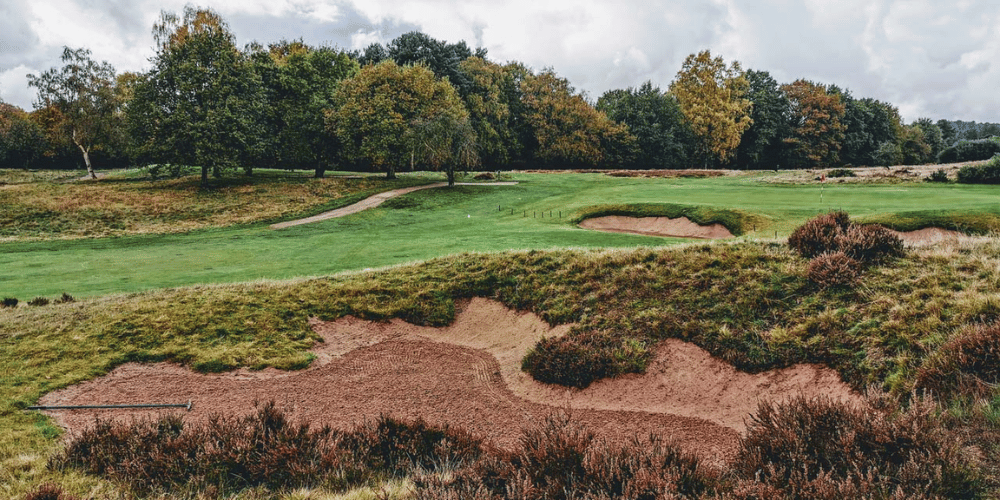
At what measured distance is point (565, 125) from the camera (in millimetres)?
72938

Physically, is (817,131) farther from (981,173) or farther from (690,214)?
(690,214)

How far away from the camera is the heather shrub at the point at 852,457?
3967 millimetres

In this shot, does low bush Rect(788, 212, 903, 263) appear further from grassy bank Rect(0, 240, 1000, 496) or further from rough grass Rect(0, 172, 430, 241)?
rough grass Rect(0, 172, 430, 241)

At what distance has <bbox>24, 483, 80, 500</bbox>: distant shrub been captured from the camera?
4535 millimetres

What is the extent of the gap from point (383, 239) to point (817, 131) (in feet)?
255

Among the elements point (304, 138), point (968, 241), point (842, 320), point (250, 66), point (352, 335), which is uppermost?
point (250, 66)

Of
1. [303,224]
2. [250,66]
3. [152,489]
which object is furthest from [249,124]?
[152,489]

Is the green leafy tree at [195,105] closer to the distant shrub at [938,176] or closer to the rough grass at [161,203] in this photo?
the rough grass at [161,203]

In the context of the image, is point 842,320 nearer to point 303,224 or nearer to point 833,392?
point 833,392

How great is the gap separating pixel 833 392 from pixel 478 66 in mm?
67525

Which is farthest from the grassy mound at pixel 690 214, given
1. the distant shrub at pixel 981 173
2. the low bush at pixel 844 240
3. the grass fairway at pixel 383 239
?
the distant shrub at pixel 981 173

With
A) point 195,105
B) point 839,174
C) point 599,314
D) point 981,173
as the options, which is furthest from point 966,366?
point 195,105

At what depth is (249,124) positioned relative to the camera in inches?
1731

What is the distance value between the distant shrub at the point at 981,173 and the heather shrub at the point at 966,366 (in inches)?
1261
